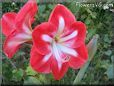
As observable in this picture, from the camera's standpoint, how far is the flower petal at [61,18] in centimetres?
60

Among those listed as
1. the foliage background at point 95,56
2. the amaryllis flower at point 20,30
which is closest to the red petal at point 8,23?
the amaryllis flower at point 20,30

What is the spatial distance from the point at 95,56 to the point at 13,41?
712 mm

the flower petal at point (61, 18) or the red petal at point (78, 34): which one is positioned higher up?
the flower petal at point (61, 18)

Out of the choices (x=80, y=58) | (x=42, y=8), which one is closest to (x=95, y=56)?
(x=42, y=8)

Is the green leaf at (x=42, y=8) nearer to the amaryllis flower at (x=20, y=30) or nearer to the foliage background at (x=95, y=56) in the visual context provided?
the foliage background at (x=95, y=56)

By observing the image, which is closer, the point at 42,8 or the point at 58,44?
the point at 58,44

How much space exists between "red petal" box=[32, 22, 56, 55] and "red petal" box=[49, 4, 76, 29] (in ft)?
0.04

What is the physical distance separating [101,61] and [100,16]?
176 mm

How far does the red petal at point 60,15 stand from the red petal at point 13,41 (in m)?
0.05

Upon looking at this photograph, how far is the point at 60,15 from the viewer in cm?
61

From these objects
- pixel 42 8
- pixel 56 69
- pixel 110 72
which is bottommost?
pixel 110 72

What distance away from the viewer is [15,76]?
1209mm

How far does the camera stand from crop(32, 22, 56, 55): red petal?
583 mm

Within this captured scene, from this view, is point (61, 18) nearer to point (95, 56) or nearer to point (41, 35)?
point (41, 35)
